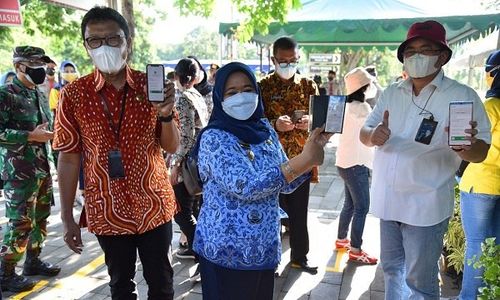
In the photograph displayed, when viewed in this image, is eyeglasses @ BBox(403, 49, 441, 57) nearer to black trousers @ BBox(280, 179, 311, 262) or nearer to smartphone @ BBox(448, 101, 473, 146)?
smartphone @ BBox(448, 101, 473, 146)

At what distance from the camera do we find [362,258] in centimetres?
372

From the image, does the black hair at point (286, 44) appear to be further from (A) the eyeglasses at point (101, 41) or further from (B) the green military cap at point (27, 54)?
(B) the green military cap at point (27, 54)

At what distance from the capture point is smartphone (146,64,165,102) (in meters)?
1.85

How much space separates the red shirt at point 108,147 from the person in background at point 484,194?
6.78 feet

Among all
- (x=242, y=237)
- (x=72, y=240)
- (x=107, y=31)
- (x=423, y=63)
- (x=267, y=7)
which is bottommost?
(x=72, y=240)

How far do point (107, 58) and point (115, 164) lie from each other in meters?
0.54

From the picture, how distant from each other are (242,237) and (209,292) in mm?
417

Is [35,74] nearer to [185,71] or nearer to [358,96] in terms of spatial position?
[185,71]

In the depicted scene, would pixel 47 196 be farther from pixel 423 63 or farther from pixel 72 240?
pixel 423 63

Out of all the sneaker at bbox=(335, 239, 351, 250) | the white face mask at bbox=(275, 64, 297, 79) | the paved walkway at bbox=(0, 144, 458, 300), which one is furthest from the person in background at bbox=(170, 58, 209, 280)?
the sneaker at bbox=(335, 239, 351, 250)

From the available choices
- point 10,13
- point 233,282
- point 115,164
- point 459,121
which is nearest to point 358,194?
point 459,121

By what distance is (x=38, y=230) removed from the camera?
3.51m

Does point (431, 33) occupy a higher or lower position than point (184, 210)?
higher

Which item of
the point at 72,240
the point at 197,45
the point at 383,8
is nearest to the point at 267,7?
the point at 383,8
